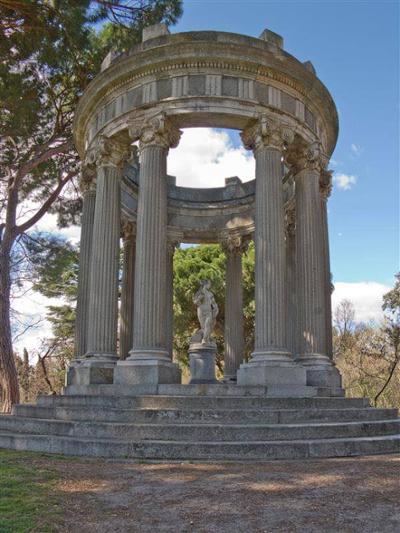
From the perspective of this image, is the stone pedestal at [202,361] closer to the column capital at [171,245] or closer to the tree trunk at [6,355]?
the column capital at [171,245]

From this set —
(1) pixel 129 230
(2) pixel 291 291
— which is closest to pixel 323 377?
(2) pixel 291 291

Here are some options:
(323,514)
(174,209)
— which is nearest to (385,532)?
(323,514)

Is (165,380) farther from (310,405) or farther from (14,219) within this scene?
(14,219)

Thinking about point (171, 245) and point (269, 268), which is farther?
point (171, 245)

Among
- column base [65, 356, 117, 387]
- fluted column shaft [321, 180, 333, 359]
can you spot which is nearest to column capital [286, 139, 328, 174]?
fluted column shaft [321, 180, 333, 359]

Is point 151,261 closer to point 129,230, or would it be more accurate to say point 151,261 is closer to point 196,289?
point 129,230

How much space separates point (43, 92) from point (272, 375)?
20.0m

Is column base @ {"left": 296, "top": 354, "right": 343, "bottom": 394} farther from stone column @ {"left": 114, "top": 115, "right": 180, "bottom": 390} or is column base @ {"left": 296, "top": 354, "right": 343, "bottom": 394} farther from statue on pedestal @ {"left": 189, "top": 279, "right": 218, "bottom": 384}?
statue on pedestal @ {"left": 189, "top": 279, "right": 218, "bottom": 384}

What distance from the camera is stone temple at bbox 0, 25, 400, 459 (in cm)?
1287

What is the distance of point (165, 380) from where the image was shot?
1608cm

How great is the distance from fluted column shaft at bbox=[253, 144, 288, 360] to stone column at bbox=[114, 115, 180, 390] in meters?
3.10

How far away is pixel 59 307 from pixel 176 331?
44.3 feet

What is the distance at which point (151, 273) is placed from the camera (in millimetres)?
17094

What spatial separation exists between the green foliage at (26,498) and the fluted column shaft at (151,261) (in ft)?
20.4
